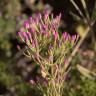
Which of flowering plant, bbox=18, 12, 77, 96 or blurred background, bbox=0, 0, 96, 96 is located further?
blurred background, bbox=0, 0, 96, 96

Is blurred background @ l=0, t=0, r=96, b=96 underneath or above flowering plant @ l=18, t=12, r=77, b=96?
underneath

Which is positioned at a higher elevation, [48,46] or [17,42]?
[48,46]

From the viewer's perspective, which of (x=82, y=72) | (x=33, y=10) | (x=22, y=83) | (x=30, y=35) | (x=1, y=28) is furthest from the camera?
(x=33, y=10)

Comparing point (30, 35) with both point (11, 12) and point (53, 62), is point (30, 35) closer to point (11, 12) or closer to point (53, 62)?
point (53, 62)

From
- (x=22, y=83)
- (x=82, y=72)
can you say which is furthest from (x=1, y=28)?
(x=82, y=72)

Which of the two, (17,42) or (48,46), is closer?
(48,46)
